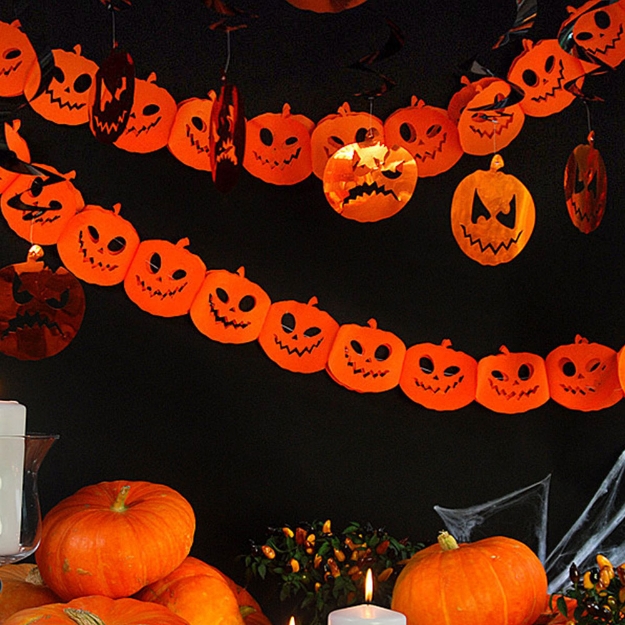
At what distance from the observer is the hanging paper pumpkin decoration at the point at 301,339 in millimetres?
2057

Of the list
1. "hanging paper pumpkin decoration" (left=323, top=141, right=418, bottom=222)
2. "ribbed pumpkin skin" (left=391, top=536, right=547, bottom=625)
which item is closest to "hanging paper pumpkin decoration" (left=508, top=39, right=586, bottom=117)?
"hanging paper pumpkin decoration" (left=323, top=141, right=418, bottom=222)

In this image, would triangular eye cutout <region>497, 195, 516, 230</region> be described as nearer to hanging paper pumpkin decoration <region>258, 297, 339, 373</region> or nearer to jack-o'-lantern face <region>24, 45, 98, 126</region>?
hanging paper pumpkin decoration <region>258, 297, 339, 373</region>

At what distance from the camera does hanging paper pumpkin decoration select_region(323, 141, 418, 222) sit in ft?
5.79

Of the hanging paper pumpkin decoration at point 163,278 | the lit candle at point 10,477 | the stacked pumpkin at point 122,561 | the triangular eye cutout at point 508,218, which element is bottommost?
the stacked pumpkin at point 122,561

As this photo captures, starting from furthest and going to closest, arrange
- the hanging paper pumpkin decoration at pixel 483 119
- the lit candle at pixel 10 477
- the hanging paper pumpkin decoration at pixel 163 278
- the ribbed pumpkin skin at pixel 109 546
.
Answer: the hanging paper pumpkin decoration at pixel 483 119 → the hanging paper pumpkin decoration at pixel 163 278 → the ribbed pumpkin skin at pixel 109 546 → the lit candle at pixel 10 477

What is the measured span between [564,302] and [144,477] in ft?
3.66

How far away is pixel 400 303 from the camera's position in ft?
7.14

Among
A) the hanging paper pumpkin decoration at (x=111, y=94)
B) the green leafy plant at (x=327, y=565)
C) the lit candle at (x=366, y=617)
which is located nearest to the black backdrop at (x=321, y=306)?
the green leafy plant at (x=327, y=565)

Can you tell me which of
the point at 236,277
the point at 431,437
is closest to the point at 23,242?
the point at 236,277

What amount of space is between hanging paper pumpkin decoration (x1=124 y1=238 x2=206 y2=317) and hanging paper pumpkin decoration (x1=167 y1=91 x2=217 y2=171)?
209mm

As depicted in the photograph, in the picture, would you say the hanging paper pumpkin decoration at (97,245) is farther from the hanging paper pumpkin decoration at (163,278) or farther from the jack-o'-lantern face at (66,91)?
the jack-o'-lantern face at (66,91)

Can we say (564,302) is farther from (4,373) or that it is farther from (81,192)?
(4,373)

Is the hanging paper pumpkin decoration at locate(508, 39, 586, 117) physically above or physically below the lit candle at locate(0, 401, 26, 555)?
above

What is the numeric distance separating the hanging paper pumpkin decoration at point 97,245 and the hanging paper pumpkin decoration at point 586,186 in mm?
940
